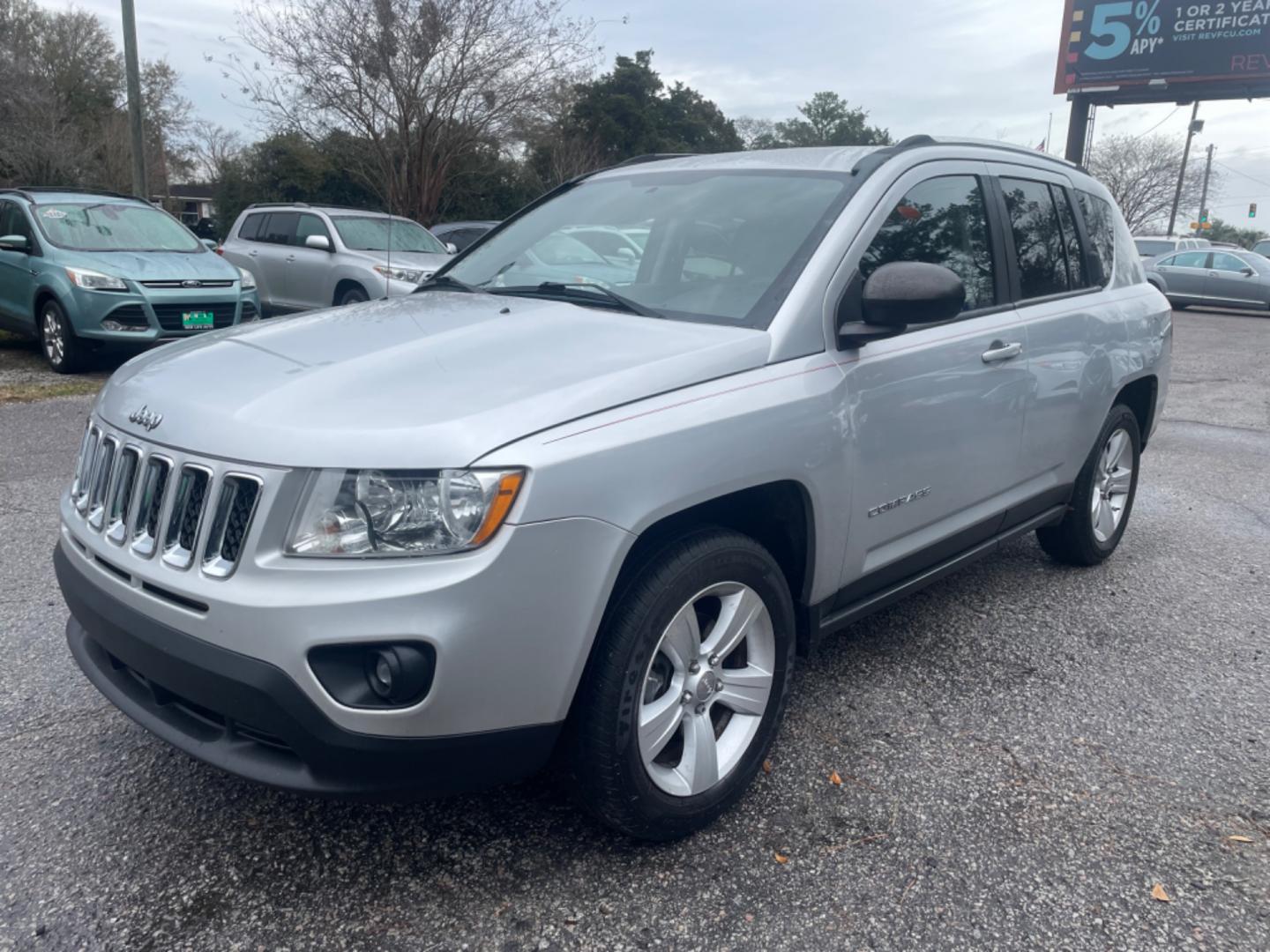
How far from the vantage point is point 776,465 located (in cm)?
265

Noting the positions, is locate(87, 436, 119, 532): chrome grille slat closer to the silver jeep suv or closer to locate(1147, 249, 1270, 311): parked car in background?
the silver jeep suv

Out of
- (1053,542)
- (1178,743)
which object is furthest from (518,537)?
(1053,542)

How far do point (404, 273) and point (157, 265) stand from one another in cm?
248

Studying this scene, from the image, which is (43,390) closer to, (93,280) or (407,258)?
(93,280)

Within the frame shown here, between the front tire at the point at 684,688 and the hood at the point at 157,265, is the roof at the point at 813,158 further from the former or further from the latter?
the hood at the point at 157,265

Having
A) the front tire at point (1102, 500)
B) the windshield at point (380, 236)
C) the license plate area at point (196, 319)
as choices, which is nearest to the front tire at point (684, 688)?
the front tire at point (1102, 500)

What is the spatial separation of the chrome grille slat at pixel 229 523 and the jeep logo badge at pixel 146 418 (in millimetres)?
387

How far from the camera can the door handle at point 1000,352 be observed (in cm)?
351

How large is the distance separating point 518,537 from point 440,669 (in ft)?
1.01

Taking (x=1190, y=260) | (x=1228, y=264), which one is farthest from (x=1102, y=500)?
(x=1190, y=260)

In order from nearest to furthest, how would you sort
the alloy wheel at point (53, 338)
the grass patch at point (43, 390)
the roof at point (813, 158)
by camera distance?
1. the roof at point (813, 158)
2. the grass patch at point (43, 390)
3. the alloy wheel at point (53, 338)

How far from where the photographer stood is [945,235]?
356 centimetres

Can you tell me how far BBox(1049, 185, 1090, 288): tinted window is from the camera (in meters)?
4.30

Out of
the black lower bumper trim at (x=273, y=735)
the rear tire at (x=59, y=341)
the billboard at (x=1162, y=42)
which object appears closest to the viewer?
the black lower bumper trim at (x=273, y=735)
